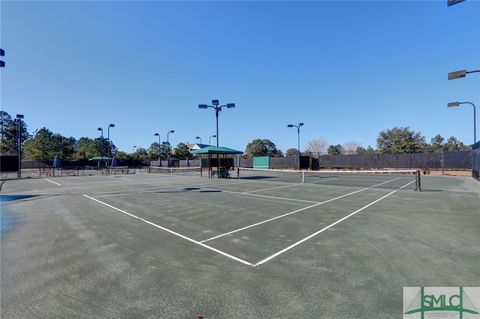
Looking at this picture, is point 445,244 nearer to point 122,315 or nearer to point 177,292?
point 177,292

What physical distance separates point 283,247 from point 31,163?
245 ft

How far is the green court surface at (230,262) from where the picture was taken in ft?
11.6

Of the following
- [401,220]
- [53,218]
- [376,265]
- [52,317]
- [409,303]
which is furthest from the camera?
[53,218]

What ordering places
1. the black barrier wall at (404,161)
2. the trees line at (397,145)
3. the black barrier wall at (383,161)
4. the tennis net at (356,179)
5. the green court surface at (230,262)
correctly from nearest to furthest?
the green court surface at (230,262) → the tennis net at (356,179) → the black barrier wall at (404,161) → the black barrier wall at (383,161) → the trees line at (397,145)

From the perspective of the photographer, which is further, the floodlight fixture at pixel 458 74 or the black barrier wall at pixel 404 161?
the black barrier wall at pixel 404 161

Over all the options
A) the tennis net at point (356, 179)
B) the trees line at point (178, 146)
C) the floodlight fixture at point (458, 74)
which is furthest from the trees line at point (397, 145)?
the floodlight fixture at point (458, 74)

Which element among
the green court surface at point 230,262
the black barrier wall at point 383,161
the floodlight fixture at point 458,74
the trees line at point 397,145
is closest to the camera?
the green court surface at point 230,262

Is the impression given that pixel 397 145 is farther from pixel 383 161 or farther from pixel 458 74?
pixel 458 74

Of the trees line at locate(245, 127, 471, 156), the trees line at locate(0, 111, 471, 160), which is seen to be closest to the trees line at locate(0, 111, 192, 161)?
the trees line at locate(0, 111, 471, 160)

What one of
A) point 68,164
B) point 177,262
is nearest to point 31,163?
point 68,164

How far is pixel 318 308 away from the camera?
344 cm

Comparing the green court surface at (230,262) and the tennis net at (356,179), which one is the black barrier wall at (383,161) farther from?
the green court surface at (230,262)

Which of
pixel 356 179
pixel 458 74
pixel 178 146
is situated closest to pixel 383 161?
pixel 356 179

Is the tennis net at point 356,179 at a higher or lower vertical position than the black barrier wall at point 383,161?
Result: lower
